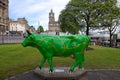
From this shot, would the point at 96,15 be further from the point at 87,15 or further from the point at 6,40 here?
the point at 6,40

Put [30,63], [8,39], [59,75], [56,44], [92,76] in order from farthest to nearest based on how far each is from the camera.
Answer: [8,39] < [30,63] < [92,76] < [56,44] < [59,75]

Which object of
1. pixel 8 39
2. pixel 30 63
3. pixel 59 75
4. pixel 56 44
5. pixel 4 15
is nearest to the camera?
pixel 59 75

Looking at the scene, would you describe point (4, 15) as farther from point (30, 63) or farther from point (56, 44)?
point (56, 44)

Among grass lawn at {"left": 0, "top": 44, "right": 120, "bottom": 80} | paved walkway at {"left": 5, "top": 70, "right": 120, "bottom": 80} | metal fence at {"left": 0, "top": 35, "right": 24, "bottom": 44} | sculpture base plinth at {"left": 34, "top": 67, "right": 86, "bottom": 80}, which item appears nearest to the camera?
sculpture base plinth at {"left": 34, "top": 67, "right": 86, "bottom": 80}

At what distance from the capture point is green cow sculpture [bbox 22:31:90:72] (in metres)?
10.6

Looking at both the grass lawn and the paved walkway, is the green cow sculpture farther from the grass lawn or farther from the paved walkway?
the grass lawn

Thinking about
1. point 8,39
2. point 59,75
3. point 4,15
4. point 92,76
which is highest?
point 4,15

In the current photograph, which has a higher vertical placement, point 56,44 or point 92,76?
point 56,44

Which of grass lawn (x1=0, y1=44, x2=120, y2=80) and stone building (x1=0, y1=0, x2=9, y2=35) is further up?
stone building (x1=0, y1=0, x2=9, y2=35)

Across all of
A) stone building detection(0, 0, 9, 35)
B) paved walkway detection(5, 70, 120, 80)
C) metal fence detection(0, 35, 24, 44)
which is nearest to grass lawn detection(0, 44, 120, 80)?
paved walkway detection(5, 70, 120, 80)

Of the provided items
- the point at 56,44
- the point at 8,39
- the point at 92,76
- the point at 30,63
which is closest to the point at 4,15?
the point at 8,39

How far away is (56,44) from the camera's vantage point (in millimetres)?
10641

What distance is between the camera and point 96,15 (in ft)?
91.4

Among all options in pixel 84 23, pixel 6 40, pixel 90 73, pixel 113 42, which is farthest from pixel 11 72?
pixel 113 42
